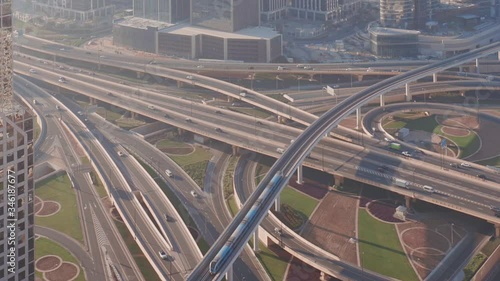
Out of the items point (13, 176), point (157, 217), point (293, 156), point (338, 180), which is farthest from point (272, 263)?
point (13, 176)

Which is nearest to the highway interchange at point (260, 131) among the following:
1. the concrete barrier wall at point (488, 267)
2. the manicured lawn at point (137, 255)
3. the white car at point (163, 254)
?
the manicured lawn at point (137, 255)

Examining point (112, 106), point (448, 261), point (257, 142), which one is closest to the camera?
point (448, 261)

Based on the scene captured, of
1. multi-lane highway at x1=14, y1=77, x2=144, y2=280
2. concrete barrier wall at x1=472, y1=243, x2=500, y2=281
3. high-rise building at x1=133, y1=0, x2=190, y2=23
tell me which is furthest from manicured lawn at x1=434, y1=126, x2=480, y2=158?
high-rise building at x1=133, y1=0, x2=190, y2=23

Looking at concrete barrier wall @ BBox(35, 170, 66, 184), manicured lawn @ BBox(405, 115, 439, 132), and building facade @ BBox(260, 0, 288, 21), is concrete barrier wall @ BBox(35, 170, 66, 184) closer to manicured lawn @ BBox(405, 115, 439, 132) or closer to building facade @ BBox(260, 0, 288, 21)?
manicured lawn @ BBox(405, 115, 439, 132)

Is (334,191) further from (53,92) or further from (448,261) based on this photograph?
(53,92)

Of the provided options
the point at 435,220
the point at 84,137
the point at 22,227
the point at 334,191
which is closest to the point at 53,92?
the point at 84,137

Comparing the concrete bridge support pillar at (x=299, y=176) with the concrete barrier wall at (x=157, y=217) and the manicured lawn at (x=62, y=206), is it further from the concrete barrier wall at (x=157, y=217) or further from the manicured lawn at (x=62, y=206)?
the manicured lawn at (x=62, y=206)
